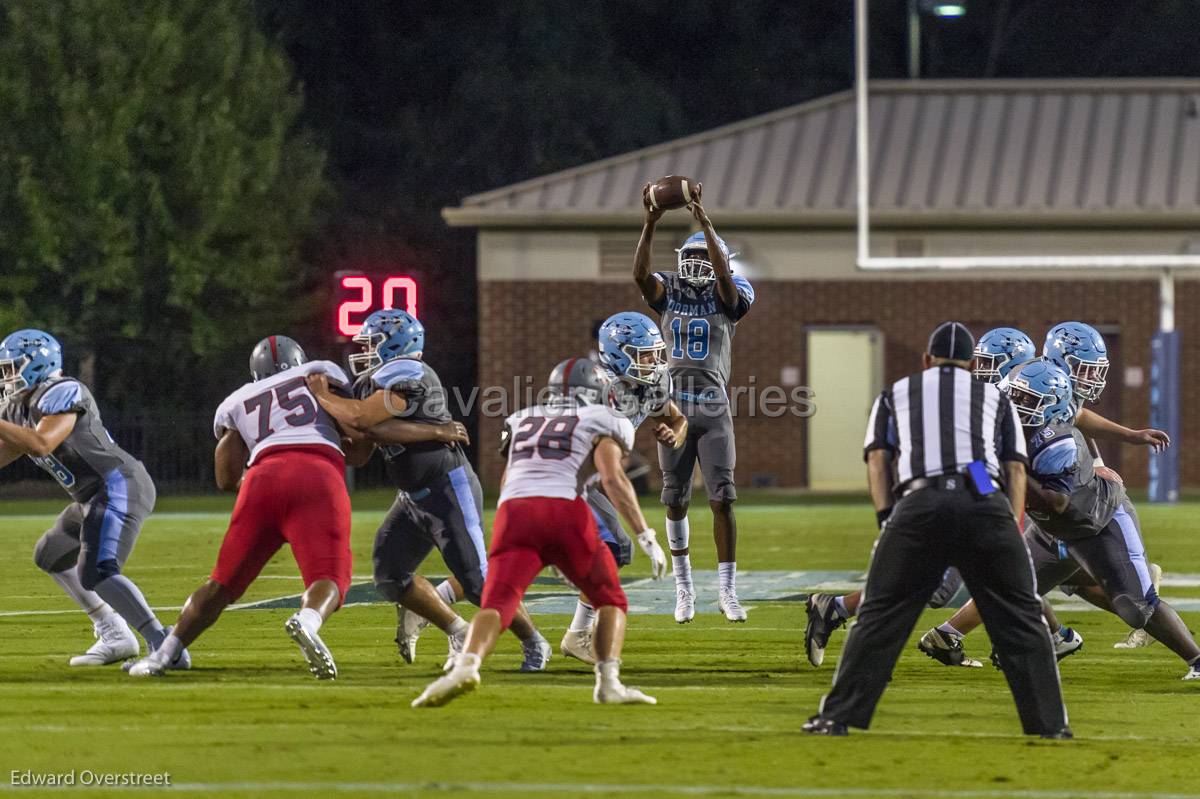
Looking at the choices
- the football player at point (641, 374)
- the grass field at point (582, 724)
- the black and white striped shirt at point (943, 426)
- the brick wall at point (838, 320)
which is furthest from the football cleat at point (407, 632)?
the brick wall at point (838, 320)

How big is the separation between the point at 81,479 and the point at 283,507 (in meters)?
1.27

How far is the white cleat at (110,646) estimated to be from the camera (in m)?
9.18

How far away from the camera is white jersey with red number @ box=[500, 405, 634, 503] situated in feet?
25.4

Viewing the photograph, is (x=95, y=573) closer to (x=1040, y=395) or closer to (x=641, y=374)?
(x=641, y=374)

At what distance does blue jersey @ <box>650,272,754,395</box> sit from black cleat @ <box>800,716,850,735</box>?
3960 millimetres

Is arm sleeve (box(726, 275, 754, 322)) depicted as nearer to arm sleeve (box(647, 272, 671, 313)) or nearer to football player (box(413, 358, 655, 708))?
arm sleeve (box(647, 272, 671, 313))

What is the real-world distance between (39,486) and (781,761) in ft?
75.8

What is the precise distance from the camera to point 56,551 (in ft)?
29.9

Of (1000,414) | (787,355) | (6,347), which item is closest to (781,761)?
(1000,414)

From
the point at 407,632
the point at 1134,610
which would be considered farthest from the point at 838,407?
the point at 1134,610

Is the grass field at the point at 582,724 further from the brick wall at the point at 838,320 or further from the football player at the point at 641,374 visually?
the brick wall at the point at 838,320

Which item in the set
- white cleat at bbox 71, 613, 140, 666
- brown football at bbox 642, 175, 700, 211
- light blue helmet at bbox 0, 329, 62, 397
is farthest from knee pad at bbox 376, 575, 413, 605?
brown football at bbox 642, 175, 700, 211

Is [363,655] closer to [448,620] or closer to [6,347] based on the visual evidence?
[448,620]

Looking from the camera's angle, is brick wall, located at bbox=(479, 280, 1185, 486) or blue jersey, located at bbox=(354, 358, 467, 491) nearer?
blue jersey, located at bbox=(354, 358, 467, 491)
